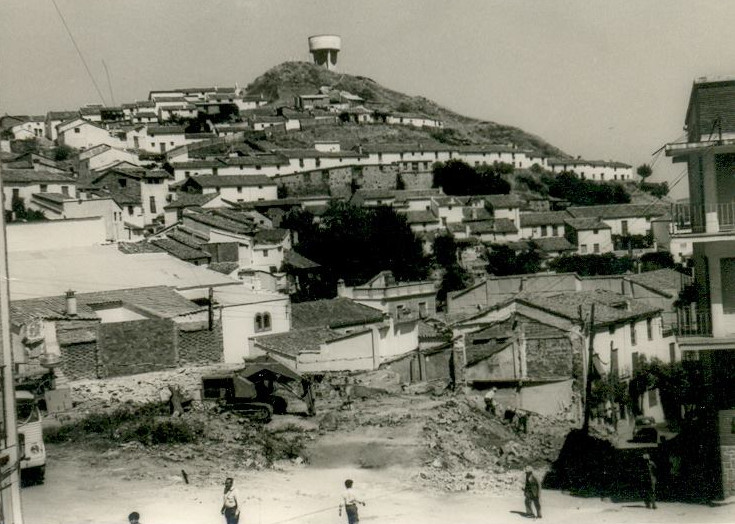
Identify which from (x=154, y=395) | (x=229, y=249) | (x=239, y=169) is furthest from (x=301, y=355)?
(x=239, y=169)

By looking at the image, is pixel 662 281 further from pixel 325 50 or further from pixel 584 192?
pixel 325 50

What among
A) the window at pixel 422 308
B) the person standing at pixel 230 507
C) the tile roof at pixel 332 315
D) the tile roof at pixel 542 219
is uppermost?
the tile roof at pixel 542 219

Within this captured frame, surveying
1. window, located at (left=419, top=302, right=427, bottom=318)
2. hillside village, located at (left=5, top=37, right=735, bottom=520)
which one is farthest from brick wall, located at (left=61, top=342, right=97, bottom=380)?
window, located at (left=419, top=302, right=427, bottom=318)

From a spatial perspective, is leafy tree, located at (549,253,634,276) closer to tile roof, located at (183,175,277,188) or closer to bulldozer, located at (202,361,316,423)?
tile roof, located at (183,175,277,188)

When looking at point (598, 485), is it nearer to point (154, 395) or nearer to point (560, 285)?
point (154, 395)

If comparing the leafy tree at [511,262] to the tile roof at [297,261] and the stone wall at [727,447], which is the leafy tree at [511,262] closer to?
the tile roof at [297,261]

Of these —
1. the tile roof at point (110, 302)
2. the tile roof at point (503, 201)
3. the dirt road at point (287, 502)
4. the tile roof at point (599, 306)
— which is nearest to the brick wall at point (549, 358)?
Answer: the tile roof at point (599, 306)

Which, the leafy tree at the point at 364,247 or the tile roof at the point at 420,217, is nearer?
the leafy tree at the point at 364,247
